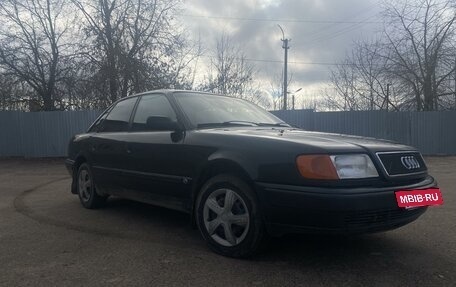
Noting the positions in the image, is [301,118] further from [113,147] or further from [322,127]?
[113,147]

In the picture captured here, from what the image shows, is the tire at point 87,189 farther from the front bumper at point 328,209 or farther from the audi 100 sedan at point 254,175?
the front bumper at point 328,209

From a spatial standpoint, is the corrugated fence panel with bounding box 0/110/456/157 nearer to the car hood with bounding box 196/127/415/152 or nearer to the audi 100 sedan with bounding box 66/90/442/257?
the audi 100 sedan with bounding box 66/90/442/257

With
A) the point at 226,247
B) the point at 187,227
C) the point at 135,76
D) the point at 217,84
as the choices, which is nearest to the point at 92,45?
the point at 135,76

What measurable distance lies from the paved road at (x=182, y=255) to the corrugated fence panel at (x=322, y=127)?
11105 mm

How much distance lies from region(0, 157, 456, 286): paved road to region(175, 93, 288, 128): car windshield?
1.23 meters

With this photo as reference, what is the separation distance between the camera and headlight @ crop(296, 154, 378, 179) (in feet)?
11.1

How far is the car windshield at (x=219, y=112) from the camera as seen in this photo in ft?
15.3

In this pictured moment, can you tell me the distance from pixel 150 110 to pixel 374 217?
286 centimetres

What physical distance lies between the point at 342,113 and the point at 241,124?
1384 centimetres

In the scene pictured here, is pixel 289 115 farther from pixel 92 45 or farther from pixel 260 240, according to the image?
pixel 260 240

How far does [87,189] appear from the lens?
6289 millimetres

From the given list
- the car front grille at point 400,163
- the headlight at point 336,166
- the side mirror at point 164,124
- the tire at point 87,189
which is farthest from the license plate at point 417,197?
the tire at point 87,189

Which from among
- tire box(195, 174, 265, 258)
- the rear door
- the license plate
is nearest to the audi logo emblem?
the license plate

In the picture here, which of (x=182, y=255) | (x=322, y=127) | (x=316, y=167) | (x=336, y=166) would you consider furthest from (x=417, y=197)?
(x=322, y=127)
